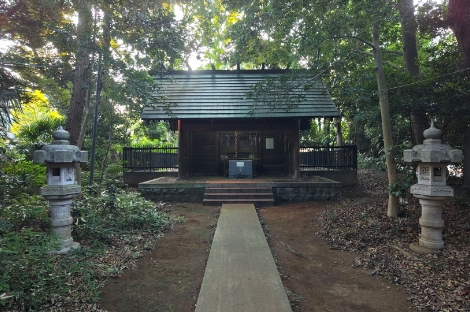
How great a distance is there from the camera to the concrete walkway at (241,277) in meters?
3.01

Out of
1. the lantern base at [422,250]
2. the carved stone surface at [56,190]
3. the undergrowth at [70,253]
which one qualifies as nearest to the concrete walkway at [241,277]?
the undergrowth at [70,253]

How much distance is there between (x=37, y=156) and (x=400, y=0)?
28.3 ft

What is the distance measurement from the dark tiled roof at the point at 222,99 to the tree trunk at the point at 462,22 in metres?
4.17

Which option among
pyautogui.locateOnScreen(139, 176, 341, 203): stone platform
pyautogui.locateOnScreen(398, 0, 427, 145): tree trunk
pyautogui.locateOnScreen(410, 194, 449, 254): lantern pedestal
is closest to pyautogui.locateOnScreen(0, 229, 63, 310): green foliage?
pyautogui.locateOnScreen(410, 194, 449, 254): lantern pedestal

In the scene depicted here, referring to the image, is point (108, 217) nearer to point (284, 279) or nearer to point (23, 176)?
point (23, 176)

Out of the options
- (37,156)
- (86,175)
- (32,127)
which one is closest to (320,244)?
(37,156)

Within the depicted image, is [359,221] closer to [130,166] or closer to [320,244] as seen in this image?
[320,244]

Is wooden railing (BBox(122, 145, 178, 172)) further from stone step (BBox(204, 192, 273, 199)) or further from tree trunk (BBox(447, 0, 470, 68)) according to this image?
tree trunk (BBox(447, 0, 470, 68))

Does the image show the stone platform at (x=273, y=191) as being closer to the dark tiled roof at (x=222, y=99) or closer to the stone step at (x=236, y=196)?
the stone step at (x=236, y=196)

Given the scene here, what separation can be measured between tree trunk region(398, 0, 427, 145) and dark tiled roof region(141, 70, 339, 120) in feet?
9.16

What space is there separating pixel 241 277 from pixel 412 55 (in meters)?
9.43

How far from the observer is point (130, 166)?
40.1 feet

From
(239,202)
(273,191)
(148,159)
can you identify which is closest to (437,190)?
(273,191)

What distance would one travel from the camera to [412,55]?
8977 mm
